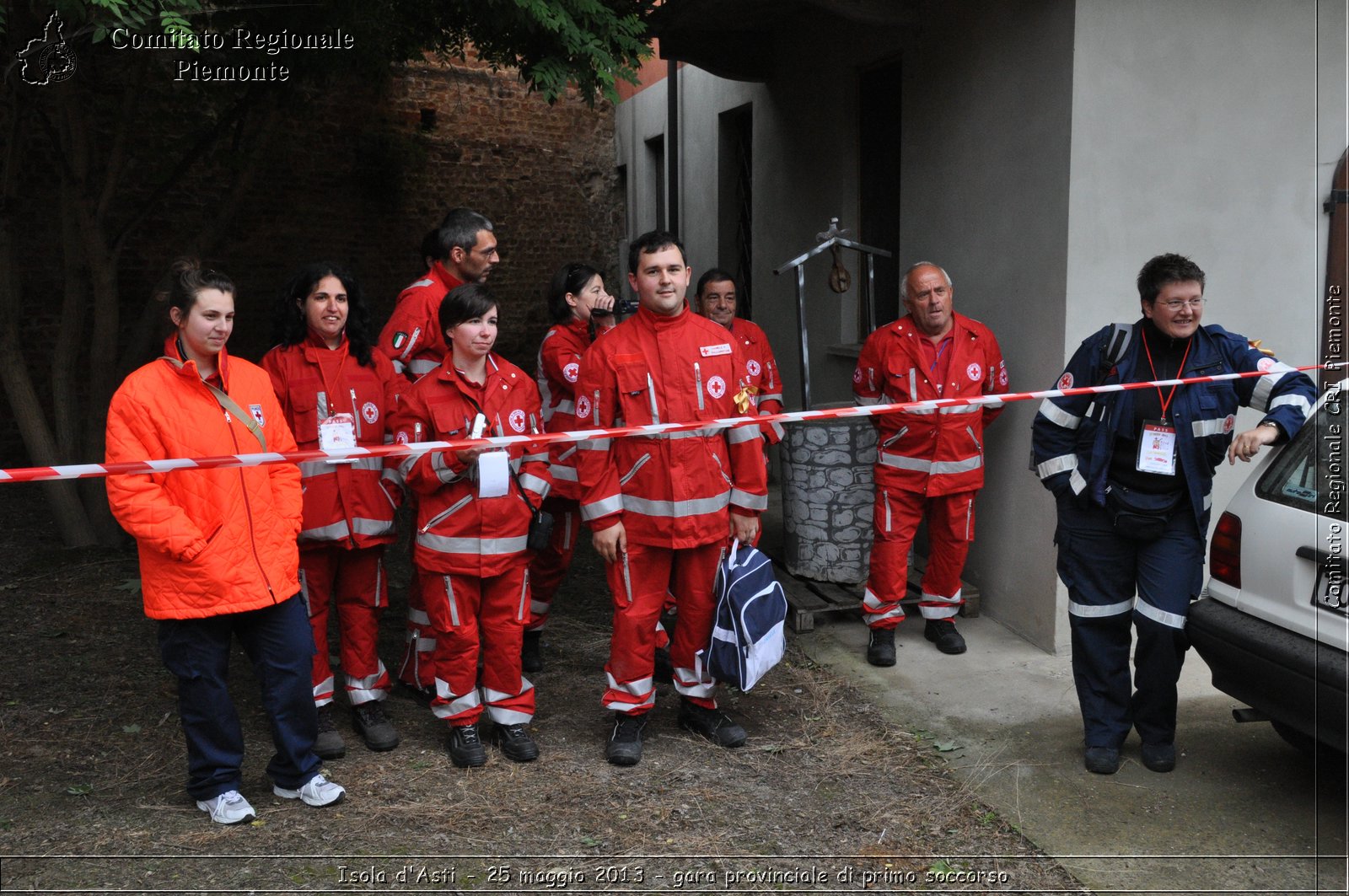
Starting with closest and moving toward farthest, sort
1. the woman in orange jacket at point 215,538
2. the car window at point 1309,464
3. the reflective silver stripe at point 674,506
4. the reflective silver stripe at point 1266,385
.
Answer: the woman in orange jacket at point 215,538, the car window at point 1309,464, the reflective silver stripe at point 1266,385, the reflective silver stripe at point 674,506

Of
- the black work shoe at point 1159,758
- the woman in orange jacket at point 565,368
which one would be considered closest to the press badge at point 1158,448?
the black work shoe at point 1159,758

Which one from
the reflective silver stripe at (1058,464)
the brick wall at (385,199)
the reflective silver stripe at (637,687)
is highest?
the brick wall at (385,199)

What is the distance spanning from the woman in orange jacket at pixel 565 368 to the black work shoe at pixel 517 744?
903 millimetres

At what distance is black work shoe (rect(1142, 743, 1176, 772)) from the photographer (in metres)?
Answer: 4.13

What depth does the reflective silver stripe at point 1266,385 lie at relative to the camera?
3.88 meters

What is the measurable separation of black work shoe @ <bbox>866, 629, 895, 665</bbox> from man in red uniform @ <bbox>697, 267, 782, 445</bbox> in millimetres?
1617

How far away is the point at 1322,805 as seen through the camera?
3.83 meters

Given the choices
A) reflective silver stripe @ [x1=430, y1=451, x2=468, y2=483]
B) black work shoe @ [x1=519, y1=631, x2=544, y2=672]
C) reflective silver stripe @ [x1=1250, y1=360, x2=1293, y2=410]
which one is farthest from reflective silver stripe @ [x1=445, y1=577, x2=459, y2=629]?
reflective silver stripe @ [x1=1250, y1=360, x2=1293, y2=410]

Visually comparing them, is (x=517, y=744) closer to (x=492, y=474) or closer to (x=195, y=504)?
(x=492, y=474)

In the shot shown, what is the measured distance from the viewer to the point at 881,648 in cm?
542

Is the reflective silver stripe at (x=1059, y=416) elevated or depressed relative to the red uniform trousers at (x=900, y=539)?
elevated

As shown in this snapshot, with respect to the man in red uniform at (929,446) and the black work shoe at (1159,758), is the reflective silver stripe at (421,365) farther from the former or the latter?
the black work shoe at (1159,758)

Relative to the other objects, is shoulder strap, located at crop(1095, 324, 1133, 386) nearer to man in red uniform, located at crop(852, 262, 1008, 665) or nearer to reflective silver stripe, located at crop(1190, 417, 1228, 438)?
reflective silver stripe, located at crop(1190, 417, 1228, 438)

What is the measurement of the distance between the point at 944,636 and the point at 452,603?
2.67m
